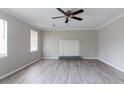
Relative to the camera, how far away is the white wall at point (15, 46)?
413cm

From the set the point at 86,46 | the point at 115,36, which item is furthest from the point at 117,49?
the point at 86,46

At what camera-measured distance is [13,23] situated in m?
4.70

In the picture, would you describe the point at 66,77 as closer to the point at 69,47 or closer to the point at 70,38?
the point at 69,47

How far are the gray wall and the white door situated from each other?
1.12 ft

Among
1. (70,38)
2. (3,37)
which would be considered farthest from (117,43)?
(3,37)

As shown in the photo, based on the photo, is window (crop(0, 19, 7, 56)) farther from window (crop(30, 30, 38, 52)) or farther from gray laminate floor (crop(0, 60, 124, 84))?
window (crop(30, 30, 38, 52))

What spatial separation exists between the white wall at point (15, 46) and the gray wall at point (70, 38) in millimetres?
3141

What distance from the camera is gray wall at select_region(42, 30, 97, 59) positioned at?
361 inches

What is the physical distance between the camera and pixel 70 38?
9227 mm

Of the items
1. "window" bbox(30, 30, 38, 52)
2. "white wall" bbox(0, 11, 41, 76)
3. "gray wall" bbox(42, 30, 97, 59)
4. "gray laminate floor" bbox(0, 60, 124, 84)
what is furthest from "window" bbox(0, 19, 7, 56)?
"gray wall" bbox(42, 30, 97, 59)

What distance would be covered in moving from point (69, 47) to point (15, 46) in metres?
4.85
